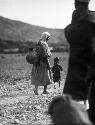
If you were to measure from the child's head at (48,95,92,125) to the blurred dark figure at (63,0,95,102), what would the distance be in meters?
0.67

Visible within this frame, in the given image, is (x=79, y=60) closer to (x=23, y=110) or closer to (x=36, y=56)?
(x=23, y=110)

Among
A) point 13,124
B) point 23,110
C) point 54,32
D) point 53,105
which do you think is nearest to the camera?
point 53,105

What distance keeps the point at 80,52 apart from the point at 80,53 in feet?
0.04

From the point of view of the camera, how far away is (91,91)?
520 cm

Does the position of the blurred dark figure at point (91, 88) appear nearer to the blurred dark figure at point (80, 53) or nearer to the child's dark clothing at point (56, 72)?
the blurred dark figure at point (80, 53)

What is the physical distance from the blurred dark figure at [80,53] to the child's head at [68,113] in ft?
2.20

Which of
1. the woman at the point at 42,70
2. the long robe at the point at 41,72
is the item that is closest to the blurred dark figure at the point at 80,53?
the woman at the point at 42,70

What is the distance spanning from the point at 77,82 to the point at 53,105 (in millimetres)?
740

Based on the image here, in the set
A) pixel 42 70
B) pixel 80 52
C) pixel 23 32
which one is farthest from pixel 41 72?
pixel 23 32

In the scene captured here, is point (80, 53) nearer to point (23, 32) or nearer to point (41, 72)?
point (41, 72)

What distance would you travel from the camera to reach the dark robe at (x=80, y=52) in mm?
4762

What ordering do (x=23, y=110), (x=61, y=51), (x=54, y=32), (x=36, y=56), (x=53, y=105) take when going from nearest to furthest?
(x=53, y=105)
(x=23, y=110)
(x=36, y=56)
(x=61, y=51)
(x=54, y=32)

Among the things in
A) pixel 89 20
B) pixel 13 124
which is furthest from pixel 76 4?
pixel 13 124

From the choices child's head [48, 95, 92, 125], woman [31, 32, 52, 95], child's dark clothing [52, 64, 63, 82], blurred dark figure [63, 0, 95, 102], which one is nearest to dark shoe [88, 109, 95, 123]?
blurred dark figure [63, 0, 95, 102]
